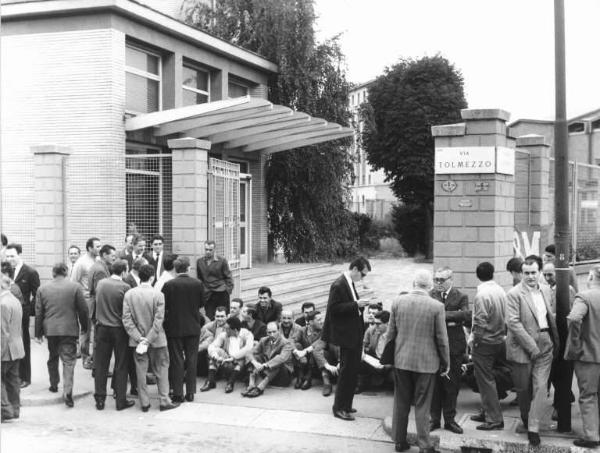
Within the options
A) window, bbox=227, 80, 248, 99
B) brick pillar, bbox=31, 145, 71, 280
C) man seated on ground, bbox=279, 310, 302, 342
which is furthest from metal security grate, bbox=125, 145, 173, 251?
window, bbox=227, 80, 248, 99

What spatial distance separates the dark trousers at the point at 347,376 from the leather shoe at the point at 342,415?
4 centimetres

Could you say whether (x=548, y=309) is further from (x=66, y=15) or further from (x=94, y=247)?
(x=66, y=15)

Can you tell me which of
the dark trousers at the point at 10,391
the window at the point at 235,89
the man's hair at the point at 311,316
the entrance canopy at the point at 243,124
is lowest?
the dark trousers at the point at 10,391

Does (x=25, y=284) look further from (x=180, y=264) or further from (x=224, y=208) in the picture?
(x=224, y=208)

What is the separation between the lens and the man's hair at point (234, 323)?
10.4m

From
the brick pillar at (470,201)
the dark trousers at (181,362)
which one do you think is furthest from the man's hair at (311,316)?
the brick pillar at (470,201)

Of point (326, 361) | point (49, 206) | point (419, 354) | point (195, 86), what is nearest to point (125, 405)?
point (326, 361)

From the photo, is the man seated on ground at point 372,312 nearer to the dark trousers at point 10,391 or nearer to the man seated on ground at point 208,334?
the man seated on ground at point 208,334

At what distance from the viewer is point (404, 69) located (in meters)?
31.4

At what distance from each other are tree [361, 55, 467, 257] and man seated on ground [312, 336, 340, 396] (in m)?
19.9

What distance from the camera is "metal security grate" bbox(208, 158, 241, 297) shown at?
46.6 feet

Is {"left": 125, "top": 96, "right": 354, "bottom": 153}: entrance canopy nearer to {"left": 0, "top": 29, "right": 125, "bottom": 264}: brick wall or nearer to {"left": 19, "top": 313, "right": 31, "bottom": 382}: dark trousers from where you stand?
{"left": 0, "top": 29, "right": 125, "bottom": 264}: brick wall

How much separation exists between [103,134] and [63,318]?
689cm

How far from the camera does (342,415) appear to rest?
867 centimetres
